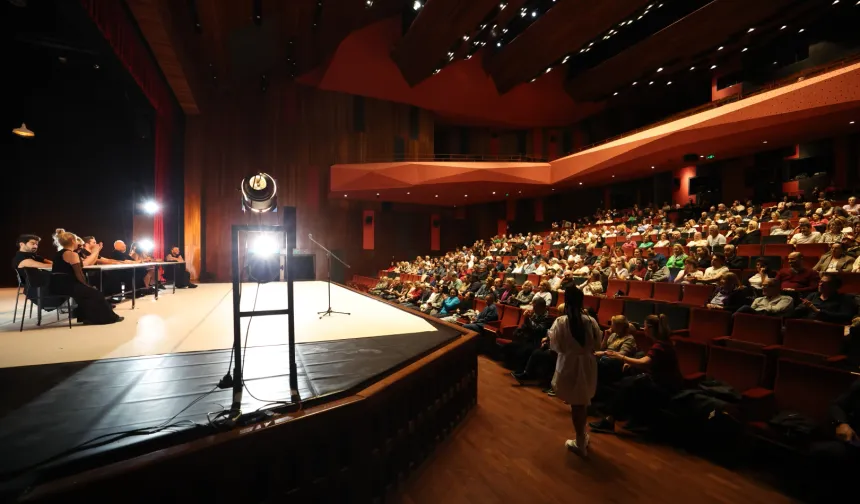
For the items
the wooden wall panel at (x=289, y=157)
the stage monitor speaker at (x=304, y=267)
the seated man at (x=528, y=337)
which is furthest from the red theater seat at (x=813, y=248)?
the wooden wall panel at (x=289, y=157)

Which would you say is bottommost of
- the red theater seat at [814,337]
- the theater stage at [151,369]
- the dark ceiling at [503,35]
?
the theater stage at [151,369]

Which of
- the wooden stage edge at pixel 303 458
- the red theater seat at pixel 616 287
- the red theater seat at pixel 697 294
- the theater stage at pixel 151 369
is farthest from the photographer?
the red theater seat at pixel 616 287

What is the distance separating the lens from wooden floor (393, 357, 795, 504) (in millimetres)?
1785

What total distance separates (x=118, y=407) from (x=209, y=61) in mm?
8964

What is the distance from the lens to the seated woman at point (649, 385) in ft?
7.64

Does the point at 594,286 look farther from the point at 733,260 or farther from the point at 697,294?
the point at 733,260

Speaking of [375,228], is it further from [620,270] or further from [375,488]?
[375,488]

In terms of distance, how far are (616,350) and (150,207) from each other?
7.76 meters

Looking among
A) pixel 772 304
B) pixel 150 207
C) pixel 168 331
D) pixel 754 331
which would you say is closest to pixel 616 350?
pixel 754 331

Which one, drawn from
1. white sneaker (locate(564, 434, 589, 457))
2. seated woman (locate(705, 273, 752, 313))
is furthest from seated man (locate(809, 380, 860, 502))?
seated woman (locate(705, 273, 752, 313))

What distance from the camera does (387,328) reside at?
3.20m

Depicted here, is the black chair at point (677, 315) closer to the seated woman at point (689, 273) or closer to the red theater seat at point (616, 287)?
the seated woman at point (689, 273)

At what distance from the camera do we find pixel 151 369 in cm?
200

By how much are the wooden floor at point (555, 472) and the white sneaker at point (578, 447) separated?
35mm
